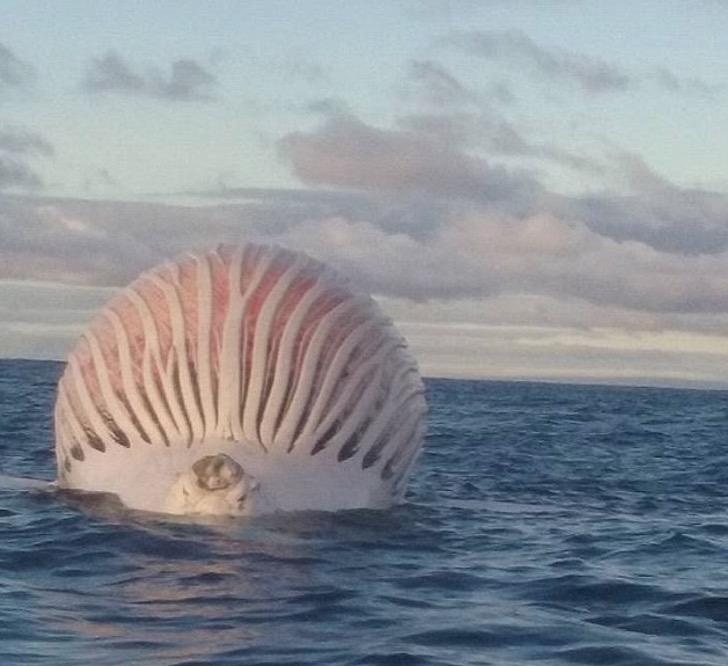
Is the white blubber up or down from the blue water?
up

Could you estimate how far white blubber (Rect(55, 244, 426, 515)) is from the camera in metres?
15.7

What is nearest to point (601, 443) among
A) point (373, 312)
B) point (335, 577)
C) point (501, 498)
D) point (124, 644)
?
point (501, 498)

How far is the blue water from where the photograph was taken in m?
11.1

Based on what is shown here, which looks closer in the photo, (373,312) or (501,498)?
(373,312)

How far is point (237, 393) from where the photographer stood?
15.7 meters

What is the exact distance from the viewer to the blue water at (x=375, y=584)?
11.1 metres

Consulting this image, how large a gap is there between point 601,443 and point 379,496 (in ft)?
68.2

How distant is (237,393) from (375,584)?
119 inches

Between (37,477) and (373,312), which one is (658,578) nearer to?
(373,312)

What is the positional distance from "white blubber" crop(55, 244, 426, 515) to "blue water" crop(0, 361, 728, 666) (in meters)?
0.34

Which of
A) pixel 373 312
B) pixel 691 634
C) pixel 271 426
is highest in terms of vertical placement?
pixel 373 312

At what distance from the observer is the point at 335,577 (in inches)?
528

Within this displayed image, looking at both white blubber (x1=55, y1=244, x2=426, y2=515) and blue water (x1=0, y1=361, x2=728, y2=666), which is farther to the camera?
white blubber (x1=55, y1=244, x2=426, y2=515)

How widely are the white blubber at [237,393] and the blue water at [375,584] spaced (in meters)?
0.34
